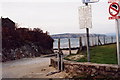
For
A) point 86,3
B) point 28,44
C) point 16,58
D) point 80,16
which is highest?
point 86,3

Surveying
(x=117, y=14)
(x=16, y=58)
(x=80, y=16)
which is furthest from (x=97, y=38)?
(x=117, y=14)

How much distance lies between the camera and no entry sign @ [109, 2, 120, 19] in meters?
6.94

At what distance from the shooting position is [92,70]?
7.53m

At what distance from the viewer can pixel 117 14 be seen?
22.9 ft

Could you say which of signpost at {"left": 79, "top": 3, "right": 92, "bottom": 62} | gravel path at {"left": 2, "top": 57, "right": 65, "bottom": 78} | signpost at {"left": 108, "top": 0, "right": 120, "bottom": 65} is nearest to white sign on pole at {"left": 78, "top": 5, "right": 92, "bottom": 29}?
signpost at {"left": 79, "top": 3, "right": 92, "bottom": 62}

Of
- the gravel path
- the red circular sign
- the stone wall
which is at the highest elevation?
the red circular sign

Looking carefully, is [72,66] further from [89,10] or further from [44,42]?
[44,42]

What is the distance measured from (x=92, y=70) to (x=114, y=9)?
97.6 inches

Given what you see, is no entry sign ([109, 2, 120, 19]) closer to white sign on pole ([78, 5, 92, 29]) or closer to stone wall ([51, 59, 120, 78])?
white sign on pole ([78, 5, 92, 29])

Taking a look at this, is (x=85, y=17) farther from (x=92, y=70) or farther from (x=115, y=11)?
(x=92, y=70)

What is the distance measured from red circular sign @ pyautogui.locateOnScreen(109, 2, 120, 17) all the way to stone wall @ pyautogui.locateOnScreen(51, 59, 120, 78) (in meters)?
1.92

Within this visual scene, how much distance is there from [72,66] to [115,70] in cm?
219

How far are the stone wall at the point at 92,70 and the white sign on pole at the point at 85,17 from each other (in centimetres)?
182

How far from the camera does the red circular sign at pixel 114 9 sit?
695cm
